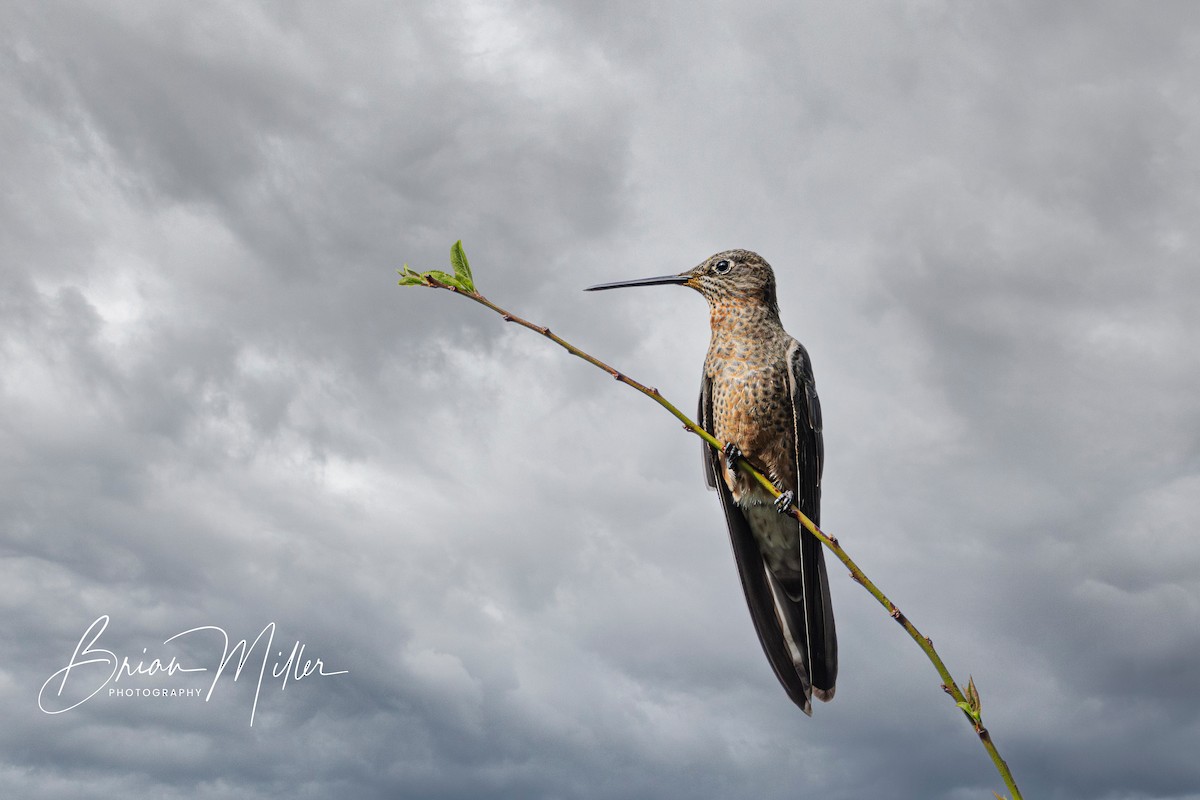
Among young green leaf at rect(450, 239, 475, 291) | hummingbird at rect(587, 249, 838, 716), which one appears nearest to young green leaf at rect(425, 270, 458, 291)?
young green leaf at rect(450, 239, 475, 291)

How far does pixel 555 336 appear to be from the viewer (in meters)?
3.66

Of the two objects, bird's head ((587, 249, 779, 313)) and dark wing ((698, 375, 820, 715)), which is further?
bird's head ((587, 249, 779, 313))

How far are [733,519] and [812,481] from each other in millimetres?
827

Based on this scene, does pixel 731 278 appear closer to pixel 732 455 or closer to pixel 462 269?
pixel 732 455

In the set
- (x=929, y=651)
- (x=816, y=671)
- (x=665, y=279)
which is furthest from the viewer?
(x=665, y=279)

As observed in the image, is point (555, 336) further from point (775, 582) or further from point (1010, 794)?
point (775, 582)

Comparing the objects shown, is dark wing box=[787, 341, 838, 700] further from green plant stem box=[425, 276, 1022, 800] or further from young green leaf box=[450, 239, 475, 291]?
young green leaf box=[450, 239, 475, 291]

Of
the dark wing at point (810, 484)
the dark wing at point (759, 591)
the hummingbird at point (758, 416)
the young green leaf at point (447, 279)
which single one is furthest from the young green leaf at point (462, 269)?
the dark wing at point (810, 484)

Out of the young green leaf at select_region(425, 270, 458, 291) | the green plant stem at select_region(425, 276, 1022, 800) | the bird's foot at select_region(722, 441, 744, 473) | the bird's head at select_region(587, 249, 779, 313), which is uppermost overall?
the bird's head at select_region(587, 249, 779, 313)

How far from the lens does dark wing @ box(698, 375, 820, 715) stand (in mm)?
5152

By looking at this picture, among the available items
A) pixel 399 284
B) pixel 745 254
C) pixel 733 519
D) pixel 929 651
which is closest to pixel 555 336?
pixel 399 284

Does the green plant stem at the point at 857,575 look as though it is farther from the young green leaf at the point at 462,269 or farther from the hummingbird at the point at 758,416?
the hummingbird at the point at 758,416

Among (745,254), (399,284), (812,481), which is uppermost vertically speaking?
(745,254)

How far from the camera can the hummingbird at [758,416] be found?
6.43 metres
